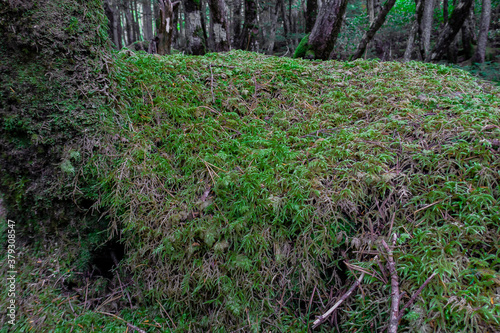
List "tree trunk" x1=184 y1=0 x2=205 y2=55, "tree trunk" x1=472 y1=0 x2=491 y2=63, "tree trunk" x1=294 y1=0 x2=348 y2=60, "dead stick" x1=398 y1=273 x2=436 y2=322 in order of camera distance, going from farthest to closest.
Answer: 1. "tree trunk" x1=472 y1=0 x2=491 y2=63
2. "tree trunk" x1=184 y1=0 x2=205 y2=55
3. "tree trunk" x1=294 y1=0 x2=348 y2=60
4. "dead stick" x1=398 y1=273 x2=436 y2=322

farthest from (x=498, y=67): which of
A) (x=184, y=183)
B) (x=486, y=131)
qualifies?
(x=184, y=183)

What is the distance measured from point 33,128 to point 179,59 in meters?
1.79

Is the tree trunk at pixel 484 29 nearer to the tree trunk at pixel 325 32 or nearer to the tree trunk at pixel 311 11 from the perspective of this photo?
the tree trunk at pixel 311 11

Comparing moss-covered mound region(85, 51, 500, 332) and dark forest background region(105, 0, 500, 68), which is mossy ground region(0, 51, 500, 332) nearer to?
moss-covered mound region(85, 51, 500, 332)

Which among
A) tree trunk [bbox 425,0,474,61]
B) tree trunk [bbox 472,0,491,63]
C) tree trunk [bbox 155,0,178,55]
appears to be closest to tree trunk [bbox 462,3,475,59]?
tree trunk [bbox 472,0,491,63]

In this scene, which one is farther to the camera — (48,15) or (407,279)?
(48,15)

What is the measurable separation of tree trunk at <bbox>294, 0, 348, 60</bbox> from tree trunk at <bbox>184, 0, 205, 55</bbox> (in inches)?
112

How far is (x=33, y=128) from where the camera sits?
7.24 ft

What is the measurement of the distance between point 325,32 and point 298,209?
14.1 feet

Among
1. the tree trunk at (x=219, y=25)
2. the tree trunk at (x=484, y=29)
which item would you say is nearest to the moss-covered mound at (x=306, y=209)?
the tree trunk at (x=219, y=25)

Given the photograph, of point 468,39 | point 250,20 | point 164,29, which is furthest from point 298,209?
point 468,39

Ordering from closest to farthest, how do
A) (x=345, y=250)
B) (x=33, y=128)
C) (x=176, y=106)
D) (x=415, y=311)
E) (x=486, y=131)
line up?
(x=415, y=311) → (x=345, y=250) → (x=486, y=131) → (x=33, y=128) → (x=176, y=106)

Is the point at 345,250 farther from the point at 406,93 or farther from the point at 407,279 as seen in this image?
the point at 406,93

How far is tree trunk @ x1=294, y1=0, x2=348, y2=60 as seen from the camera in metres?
4.83
